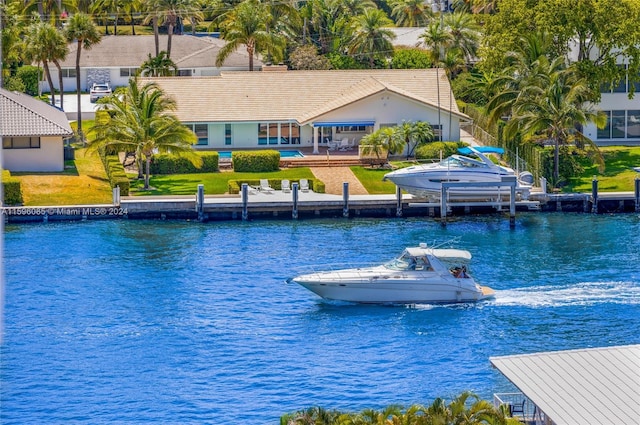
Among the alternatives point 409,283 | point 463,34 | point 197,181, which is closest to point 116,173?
point 197,181

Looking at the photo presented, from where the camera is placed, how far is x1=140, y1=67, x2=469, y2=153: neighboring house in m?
84.5

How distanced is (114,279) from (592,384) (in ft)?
96.8

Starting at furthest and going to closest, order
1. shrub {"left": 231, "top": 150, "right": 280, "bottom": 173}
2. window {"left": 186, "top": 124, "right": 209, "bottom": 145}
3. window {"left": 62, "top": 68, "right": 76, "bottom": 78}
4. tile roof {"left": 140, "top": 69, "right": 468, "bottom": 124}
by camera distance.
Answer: window {"left": 62, "top": 68, "right": 76, "bottom": 78} → tile roof {"left": 140, "top": 69, "right": 468, "bottom": 124} → window {"left": 186, "top": 124, "right": 209, "bottom": 145} → shrub {"left": 231, "top": 150, "right": 280, "bottom": 173}

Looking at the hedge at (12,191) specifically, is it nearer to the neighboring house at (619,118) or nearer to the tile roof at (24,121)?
the tile roof at (24,121)

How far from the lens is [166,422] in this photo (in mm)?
39312

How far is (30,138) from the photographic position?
76.6m

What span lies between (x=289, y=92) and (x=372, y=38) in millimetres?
22217

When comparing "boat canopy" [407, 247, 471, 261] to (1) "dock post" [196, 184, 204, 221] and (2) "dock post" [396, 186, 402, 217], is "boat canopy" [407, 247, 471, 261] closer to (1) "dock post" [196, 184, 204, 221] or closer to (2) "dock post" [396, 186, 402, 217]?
(2) "dock post" [396, 186, 402, 217]

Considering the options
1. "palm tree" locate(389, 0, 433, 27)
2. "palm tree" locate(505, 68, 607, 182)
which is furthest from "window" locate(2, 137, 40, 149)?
"palm tree" locate(389, 0, 433, 27)

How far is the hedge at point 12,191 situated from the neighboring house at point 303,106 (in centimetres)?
1640

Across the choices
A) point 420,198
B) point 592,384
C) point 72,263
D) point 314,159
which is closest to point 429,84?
point 314,159

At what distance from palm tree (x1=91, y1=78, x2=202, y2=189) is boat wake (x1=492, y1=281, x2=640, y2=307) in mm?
26892

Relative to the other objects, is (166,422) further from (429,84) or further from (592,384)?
(429,84)

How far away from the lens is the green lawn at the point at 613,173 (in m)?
74.0
